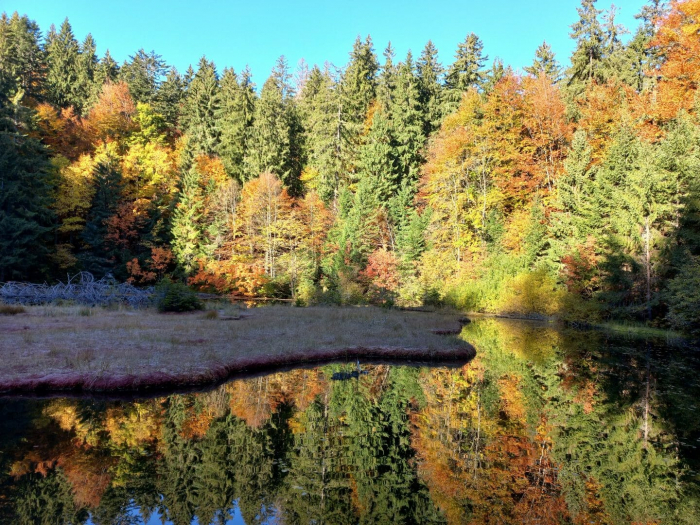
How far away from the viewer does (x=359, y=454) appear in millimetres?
8383

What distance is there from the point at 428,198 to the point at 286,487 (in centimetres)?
4004

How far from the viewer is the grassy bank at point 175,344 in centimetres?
1201

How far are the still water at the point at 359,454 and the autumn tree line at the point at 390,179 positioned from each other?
13.7 meters

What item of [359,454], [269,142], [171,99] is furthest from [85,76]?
[359,454]

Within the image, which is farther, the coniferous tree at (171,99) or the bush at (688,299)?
the coniferous tree at (171,99)

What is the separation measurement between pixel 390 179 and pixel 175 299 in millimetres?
27713

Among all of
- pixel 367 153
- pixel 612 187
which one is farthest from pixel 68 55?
pixel 612 187

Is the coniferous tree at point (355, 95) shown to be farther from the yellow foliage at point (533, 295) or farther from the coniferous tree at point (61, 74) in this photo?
the coniferous tree at point (61, 74)

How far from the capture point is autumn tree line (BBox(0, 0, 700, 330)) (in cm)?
3052

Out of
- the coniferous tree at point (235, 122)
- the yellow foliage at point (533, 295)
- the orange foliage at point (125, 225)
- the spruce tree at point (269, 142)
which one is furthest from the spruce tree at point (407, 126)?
the orange foliage at point (125, 225)

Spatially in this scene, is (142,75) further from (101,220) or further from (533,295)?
(533,295)

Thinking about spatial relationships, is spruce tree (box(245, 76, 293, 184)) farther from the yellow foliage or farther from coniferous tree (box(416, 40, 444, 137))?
the yellow foliage

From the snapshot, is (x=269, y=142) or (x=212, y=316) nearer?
(x=212, y=316)

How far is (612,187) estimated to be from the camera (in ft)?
101
